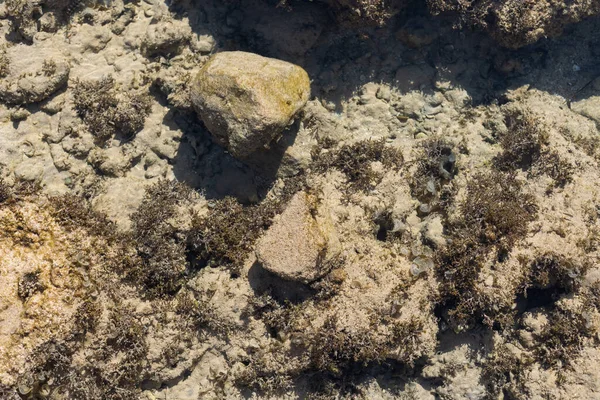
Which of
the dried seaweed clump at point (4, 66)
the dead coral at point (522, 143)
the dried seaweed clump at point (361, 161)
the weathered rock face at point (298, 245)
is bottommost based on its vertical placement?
the dried seaweed clump at point (4, 66)

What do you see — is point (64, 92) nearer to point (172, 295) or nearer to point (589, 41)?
point (172, 295)

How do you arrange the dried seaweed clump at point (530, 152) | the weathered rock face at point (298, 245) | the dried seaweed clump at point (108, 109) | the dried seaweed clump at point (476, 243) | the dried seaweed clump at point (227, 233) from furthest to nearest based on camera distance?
the dried seaweed clump at point (530, 152), the dried seaweed clump at point (108, 109), the dried seaweed clump at point (227, 233), the dried seaweed clump at point (476, 243), the weathered rock face at point (298, 245)

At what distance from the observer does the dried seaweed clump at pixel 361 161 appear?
769 cm

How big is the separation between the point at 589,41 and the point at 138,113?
8331 millimetres

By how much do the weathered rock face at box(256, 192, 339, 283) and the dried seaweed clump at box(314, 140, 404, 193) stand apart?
113 cm

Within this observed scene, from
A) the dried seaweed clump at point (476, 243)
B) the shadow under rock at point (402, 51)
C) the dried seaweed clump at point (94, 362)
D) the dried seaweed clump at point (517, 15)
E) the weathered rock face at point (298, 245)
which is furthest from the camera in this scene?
the shadow under rock at point (402, 51)

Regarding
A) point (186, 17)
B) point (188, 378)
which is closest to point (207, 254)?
point (188, 378)

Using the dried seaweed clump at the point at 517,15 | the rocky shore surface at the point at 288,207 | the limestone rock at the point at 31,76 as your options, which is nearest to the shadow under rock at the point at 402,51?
the rocky shore surface at the point at 288,207

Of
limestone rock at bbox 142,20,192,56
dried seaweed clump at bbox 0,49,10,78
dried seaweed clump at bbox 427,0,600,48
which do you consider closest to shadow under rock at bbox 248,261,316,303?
limestone rock at bbox 142,20,192,56

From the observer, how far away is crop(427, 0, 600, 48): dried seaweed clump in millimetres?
7812

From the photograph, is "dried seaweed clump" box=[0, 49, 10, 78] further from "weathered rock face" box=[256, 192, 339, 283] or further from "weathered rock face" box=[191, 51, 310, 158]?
"weathered rock face" box=[256, 192, 339, 283]

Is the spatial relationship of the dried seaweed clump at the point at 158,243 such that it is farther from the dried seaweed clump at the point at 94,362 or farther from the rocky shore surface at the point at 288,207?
the dried seaweed clump at the point at 94,362

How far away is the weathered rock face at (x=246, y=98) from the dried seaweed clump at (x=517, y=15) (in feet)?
10.2

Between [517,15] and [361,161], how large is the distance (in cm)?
357
